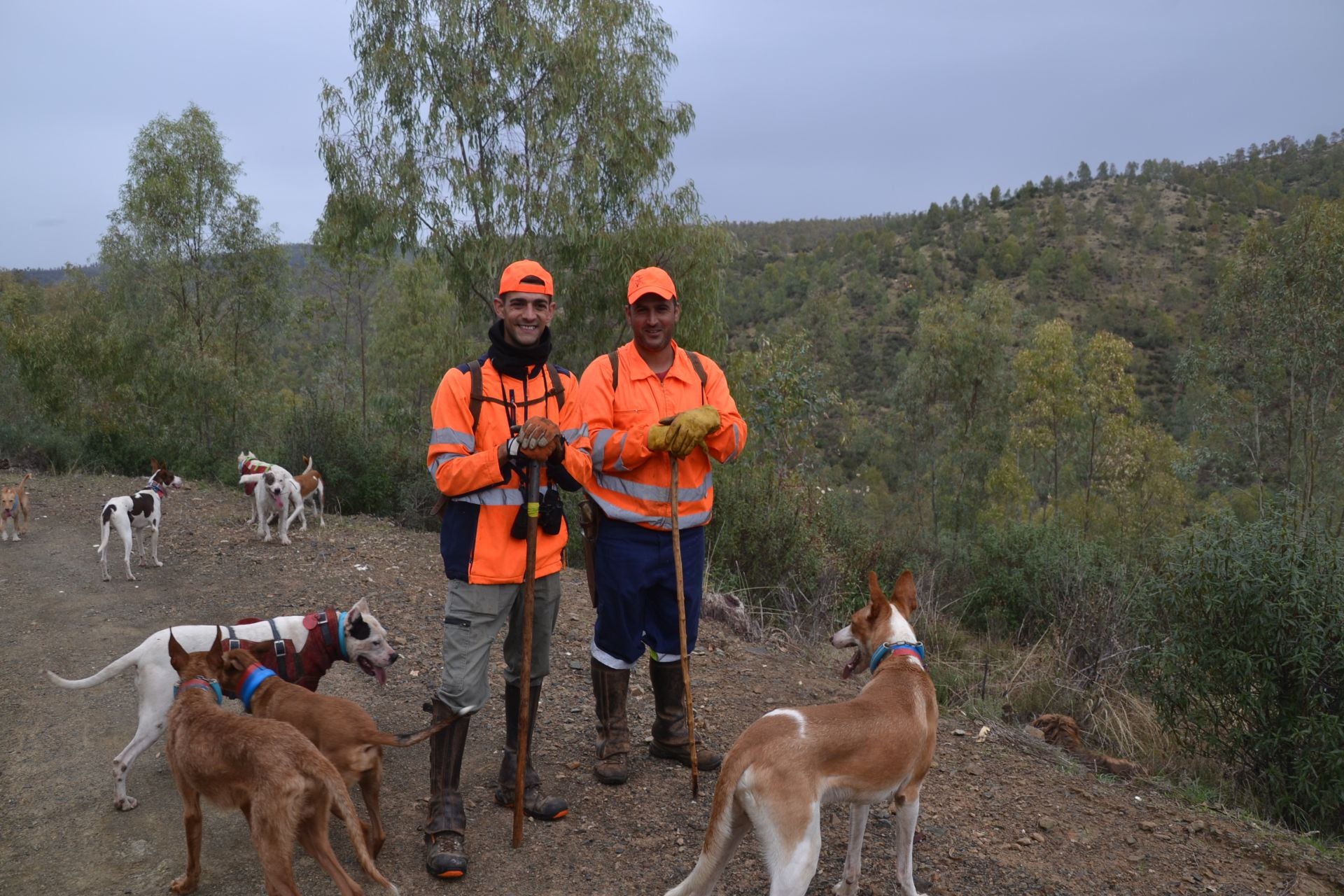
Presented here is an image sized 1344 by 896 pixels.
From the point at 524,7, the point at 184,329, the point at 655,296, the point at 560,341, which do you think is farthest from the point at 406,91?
the point at 655,296

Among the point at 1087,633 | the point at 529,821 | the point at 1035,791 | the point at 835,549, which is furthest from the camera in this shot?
the point at 835,549

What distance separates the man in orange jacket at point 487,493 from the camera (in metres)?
3.55

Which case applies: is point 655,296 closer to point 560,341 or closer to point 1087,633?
point 1087,633

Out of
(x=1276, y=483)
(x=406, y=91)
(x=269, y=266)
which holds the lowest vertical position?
(x=1276, y=483)

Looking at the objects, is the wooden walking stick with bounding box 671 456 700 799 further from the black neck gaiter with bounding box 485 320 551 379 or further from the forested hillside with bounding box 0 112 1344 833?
the forested hillside with bounding box 0 112 1344 833

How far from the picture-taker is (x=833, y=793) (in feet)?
10.2

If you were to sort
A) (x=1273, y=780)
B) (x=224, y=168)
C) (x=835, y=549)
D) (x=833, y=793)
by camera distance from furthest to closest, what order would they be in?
1. (x=224, y=168)
2. (x=835, y=549)
3. (x=1273, y=780)
4. (x=833, y=793)

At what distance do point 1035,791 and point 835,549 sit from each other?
7685 mm

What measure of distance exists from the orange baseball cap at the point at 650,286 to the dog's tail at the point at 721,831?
2.18m

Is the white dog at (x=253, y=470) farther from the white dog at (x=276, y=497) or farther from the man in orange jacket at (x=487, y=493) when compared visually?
the man in orange jacket at (x=487, y=493)

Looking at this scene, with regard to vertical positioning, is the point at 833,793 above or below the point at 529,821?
above

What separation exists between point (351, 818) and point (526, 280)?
224 centimetres

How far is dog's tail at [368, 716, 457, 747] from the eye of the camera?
3.39m

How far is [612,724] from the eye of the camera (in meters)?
4.48
